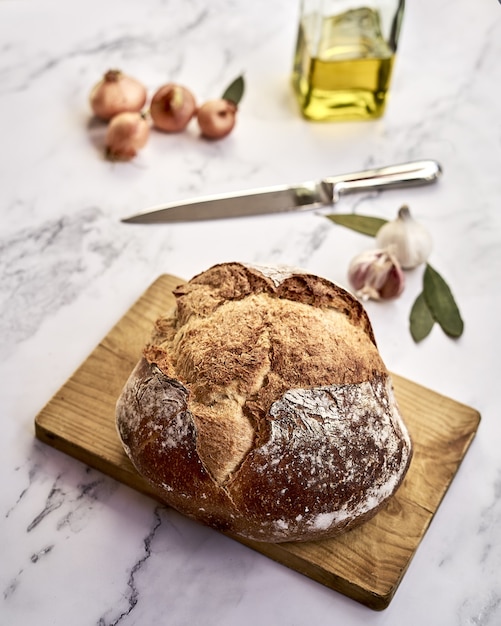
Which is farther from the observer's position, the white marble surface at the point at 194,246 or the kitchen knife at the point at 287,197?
the kitchen knife at the point at 287,197

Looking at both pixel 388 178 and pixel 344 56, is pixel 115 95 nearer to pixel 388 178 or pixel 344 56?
pixel 344 56

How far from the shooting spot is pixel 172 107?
212cm

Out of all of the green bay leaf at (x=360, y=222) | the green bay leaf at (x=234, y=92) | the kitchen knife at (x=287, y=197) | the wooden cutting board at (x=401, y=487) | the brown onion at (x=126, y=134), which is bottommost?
the wooden cutting board at (x=401, y=487)

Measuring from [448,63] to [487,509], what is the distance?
56.5 inches

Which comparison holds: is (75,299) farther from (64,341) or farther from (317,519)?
(317,519)

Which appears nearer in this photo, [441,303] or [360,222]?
[441,303]

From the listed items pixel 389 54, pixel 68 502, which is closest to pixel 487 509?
pixel 68 502

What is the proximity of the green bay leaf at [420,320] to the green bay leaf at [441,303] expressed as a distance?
1 centimetres

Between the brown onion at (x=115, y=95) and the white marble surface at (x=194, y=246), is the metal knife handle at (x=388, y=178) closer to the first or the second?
the white marble surface at (x=194, y=246)

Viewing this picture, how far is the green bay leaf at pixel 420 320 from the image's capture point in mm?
1793

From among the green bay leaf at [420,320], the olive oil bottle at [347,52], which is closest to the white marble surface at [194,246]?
the green bay leaf at [420,320]

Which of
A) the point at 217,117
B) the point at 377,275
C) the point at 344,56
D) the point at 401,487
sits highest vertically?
the point at 344,56

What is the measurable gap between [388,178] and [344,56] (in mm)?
319

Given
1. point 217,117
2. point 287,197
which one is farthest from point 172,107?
point 287,197
